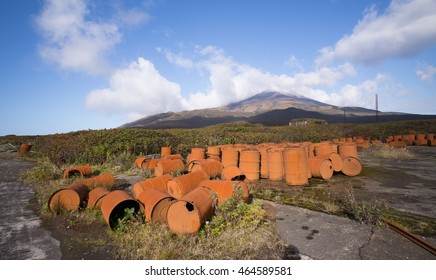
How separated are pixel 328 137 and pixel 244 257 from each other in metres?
19.9

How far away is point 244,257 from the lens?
3.26m

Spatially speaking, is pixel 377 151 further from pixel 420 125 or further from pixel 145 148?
pixel 420 125

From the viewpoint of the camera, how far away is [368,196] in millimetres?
5953

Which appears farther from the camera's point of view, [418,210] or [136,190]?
[136,190]

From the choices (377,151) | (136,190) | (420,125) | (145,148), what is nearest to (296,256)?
(136,190)

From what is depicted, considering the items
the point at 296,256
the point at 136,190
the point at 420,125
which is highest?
the point at 420,125

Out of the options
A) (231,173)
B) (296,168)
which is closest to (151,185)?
(231,173)

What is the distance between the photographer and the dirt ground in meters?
3.75

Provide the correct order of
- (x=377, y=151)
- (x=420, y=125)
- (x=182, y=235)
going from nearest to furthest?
(x=182, y=235) → (x=377, y=151) → (x=420, y=125)

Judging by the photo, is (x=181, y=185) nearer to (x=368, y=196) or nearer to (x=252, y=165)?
(x=252, y=165)

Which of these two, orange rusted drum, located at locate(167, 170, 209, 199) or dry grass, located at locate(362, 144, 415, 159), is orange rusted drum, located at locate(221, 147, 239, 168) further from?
dry grass, located at locate(362, 144, 415, 159)

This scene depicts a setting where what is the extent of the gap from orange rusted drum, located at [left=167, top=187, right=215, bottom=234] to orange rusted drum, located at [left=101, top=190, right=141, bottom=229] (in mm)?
986

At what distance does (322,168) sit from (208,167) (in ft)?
11.7

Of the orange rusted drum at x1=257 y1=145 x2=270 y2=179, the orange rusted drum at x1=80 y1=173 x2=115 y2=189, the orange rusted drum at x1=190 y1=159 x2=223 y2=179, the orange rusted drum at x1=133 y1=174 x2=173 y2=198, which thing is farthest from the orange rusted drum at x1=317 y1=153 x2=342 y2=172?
the orange rusted drum at x1=80 y1=173 x2=115 y2=189
